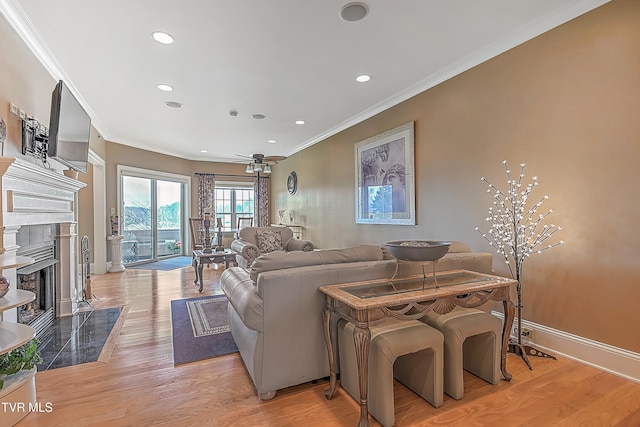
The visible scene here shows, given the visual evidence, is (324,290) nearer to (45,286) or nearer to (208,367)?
(208,367)

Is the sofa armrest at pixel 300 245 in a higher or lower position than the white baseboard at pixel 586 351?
higher

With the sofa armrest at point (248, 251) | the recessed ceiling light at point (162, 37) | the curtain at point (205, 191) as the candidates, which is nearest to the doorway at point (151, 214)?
the curtain at point (205, 191)

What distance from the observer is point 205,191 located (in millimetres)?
8594

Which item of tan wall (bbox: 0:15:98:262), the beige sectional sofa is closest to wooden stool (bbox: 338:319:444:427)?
the beige sectional sofa

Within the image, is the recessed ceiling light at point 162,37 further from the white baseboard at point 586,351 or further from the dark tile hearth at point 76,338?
the white baseboard at point 586,351

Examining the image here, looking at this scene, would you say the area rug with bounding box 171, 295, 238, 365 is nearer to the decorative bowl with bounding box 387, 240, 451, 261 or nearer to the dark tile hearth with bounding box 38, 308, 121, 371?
the dark tile hearth with bounding box 38, 308, 121, 371

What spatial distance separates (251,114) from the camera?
190 inches

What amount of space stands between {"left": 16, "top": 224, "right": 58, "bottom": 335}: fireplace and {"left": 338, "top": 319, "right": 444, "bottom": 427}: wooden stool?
9.49ft

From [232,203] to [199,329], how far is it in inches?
257

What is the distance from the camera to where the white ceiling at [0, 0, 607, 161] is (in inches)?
93.4

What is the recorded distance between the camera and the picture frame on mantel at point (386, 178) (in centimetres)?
401

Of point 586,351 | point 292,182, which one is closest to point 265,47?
point 586,351

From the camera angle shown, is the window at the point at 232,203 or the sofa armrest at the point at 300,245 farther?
the window at the point at 232,203

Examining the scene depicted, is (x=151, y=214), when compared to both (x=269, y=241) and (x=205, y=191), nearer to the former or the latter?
(x=205, y=191)
